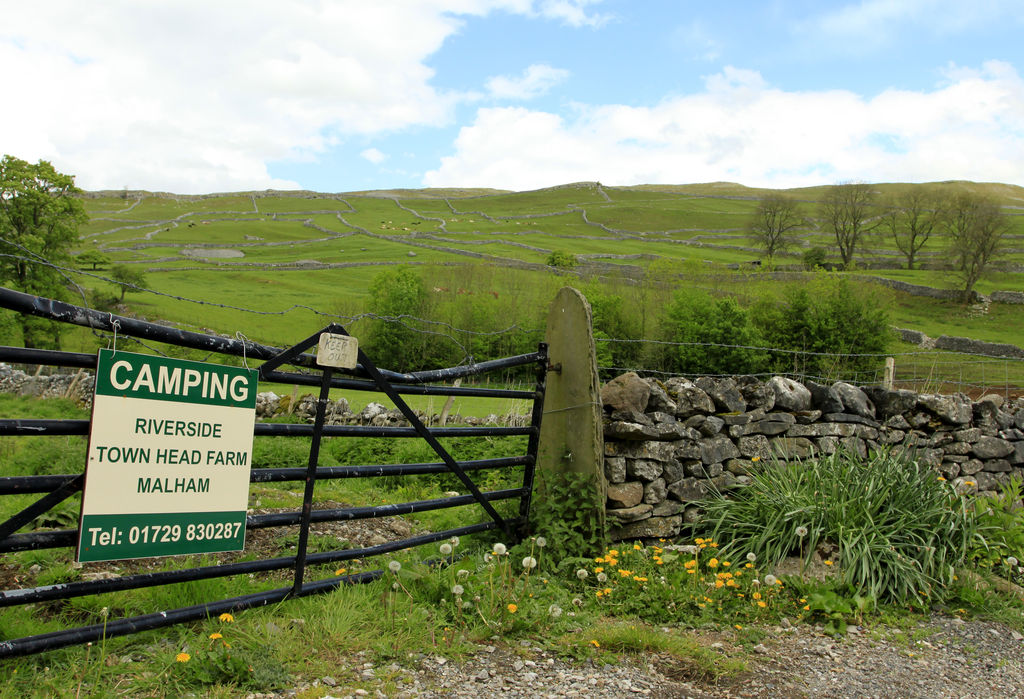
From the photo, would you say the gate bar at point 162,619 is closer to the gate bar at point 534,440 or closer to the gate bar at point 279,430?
the gate bar at point 279,430

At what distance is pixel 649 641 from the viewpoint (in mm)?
3725

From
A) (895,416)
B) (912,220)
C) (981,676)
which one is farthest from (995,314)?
(981,676)

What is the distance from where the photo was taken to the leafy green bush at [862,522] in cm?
505

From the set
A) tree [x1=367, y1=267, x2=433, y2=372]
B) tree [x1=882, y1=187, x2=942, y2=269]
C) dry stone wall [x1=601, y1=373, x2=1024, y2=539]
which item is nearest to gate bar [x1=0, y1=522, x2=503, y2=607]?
dry stone wall [x1=601, y1=373, x2=1024, y2=539]

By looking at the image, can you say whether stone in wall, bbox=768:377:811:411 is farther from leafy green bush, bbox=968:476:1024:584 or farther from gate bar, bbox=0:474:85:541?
gate bar, bbox=0:474:85:541

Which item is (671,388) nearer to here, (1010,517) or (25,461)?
(1010,517)

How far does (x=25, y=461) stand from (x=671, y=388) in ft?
23.8

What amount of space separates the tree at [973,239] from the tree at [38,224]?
66533mm

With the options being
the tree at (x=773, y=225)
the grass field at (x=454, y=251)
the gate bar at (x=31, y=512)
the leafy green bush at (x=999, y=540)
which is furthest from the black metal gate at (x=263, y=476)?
the tree at (x=773, y=225)

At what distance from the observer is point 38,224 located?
111 ft

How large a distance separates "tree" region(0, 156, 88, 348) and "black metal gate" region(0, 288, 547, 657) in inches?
1293

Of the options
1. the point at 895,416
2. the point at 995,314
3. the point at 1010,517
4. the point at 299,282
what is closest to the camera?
the point at 1010,517

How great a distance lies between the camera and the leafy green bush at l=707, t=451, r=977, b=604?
5055mm

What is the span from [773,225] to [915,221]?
16.5 meters
